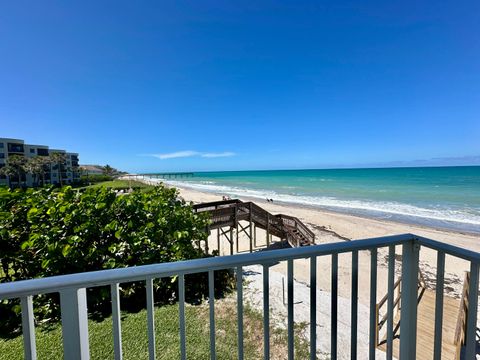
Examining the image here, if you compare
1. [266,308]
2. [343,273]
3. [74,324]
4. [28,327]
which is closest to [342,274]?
[343,273]

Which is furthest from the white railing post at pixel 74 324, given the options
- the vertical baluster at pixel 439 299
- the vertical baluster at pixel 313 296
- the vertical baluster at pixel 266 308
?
the vertical baluster at pixel 439 299

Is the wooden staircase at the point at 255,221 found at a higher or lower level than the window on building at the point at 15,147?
lower

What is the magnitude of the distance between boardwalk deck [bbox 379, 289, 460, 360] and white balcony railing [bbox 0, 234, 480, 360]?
2459 mm

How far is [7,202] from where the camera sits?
3.16 metres

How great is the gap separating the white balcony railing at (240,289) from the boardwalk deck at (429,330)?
2459 millimetres

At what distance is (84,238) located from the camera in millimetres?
3217

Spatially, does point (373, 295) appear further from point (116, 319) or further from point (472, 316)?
point (116, 319)

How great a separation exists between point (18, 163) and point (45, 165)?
17.2 ft

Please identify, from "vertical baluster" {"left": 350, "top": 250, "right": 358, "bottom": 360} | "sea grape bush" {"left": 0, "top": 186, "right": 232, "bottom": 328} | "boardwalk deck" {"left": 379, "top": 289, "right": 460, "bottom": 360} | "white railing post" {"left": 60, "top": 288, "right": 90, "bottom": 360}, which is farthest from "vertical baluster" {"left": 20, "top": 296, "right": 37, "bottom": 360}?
"boardwalk deck" {"left": 379, "top": 289, "right": 460, "bottom": 360}

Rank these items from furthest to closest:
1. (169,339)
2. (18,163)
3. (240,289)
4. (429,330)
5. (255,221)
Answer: (18,163)
(255,221)
(429,330)
(169,339)
(240,289)

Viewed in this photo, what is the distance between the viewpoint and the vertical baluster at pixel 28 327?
874mm

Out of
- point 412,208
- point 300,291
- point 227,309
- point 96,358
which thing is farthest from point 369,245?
point 412,208

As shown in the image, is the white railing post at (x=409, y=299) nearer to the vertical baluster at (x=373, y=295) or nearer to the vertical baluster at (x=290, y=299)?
the vertical baluster at (x=373, y=295)

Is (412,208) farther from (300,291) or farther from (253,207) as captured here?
(300,291)
